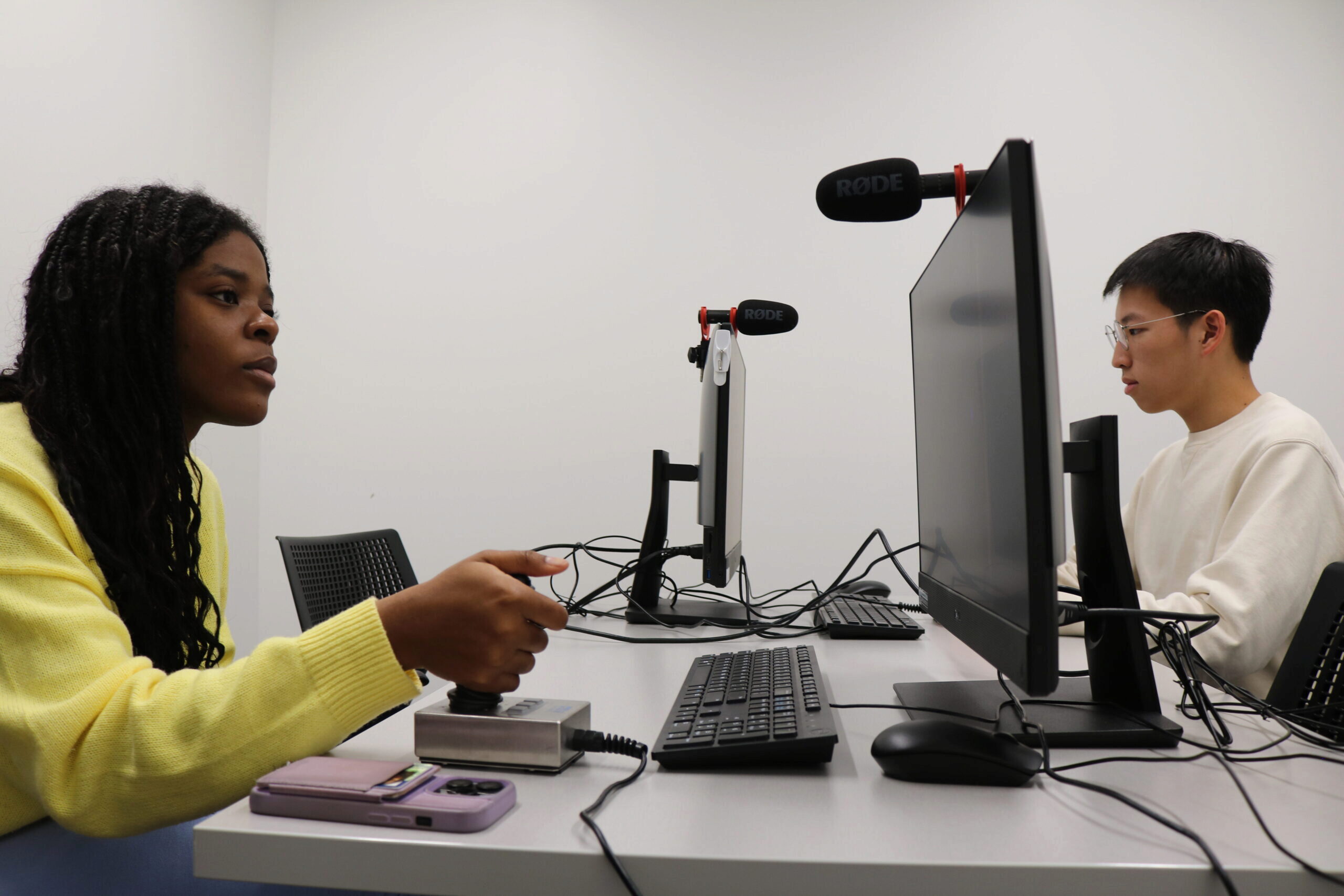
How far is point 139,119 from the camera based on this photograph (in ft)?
7.83

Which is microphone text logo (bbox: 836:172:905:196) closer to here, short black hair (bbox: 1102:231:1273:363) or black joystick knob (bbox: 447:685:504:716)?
black joystick knob (bbox: 447:685:504:716)

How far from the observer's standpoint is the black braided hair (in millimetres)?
820

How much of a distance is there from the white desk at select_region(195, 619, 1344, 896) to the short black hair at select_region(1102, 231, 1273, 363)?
1197 millimetres

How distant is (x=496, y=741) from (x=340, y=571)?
0.92 metres

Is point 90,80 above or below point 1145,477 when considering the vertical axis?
above

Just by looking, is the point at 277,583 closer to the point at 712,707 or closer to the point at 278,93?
the point at 278,93

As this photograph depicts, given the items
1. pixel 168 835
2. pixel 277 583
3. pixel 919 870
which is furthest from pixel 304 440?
pixel 919 870

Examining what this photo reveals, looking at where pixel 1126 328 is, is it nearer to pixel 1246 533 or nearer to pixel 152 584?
pixel 1246 533

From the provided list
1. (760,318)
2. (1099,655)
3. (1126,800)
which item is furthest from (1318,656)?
(760,318)

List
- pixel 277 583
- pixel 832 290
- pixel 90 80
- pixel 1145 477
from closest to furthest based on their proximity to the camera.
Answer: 1. pixel 1145 477
2. pixel 90 80
3. pixel 832 290
4. pixel 277 583

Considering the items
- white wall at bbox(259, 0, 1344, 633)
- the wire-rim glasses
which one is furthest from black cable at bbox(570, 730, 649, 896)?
white wall at bbox(259, 0, 1344, 633)

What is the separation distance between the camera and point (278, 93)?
2.94 m

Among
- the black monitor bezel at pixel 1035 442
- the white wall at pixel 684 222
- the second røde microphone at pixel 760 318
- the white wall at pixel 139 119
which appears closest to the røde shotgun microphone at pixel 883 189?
the black monitor bezel at pixel 1035 442

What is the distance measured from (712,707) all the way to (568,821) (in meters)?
0.23
